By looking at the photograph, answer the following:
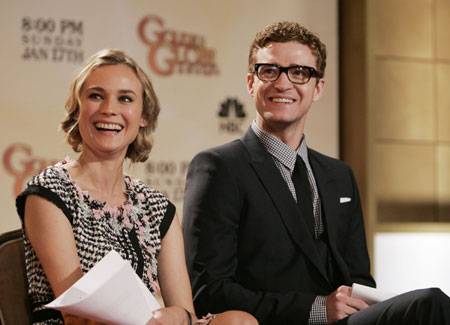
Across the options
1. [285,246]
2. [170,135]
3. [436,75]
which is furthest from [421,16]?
[285,246]

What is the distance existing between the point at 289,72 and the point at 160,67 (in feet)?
6.66

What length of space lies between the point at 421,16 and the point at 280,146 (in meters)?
2.63

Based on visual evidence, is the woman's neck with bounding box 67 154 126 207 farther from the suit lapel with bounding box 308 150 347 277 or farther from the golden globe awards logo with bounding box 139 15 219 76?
the golden globe awards logo with bounding box 139 15 219 76

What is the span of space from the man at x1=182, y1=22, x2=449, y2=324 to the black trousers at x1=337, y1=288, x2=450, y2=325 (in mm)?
83

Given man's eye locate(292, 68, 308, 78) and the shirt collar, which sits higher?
man's eye locate(292, 68, 308, 78)

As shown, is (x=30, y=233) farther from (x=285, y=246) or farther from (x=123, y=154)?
(x=285, y=246)

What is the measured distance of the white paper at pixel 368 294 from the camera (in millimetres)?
1962

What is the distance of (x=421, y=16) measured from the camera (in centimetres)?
452

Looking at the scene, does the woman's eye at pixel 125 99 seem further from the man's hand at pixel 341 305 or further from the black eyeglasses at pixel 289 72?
the man's hand at pixel 341 305

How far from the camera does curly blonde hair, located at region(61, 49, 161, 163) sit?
194cm

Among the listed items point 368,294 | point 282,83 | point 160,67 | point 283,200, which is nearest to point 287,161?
point 283,200

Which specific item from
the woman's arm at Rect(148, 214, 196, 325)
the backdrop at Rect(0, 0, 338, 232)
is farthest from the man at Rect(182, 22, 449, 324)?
the backdrop at Rect(0, 0, 338, 232)

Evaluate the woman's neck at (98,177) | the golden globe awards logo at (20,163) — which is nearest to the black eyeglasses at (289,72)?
the woman's neck at (98,177)

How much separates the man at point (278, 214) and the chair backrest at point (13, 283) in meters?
0.57
